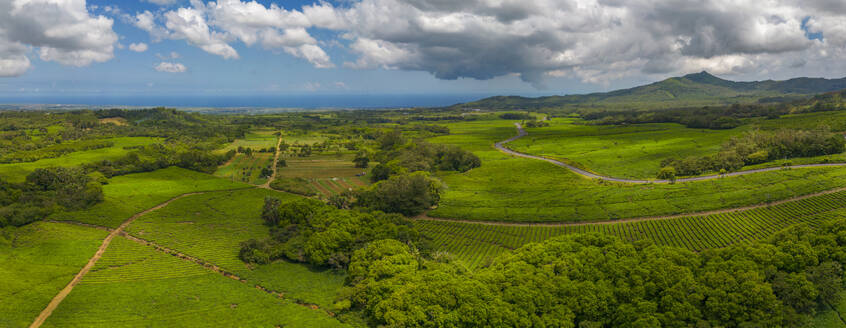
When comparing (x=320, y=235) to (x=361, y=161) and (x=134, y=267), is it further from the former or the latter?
(x=361, y=161)

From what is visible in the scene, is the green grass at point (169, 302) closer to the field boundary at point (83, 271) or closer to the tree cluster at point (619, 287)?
the field boundary at point (83, 271)

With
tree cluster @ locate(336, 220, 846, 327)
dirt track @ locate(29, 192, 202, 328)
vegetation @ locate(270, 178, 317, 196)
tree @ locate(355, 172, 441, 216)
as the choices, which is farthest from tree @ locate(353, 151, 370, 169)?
tree cluster @ locate(336, 220, 846, 327)

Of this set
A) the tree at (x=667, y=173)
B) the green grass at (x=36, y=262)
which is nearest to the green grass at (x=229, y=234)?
the green grass at (x=36, y=262)

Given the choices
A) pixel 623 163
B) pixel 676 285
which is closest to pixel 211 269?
pixel 676 285

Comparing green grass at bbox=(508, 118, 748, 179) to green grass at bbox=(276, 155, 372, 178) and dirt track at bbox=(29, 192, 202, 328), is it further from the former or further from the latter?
dirt track at bbox=(29, 192, 202, 328)

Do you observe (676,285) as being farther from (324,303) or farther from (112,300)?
(112,300)

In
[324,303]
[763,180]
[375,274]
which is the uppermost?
[763,180]
